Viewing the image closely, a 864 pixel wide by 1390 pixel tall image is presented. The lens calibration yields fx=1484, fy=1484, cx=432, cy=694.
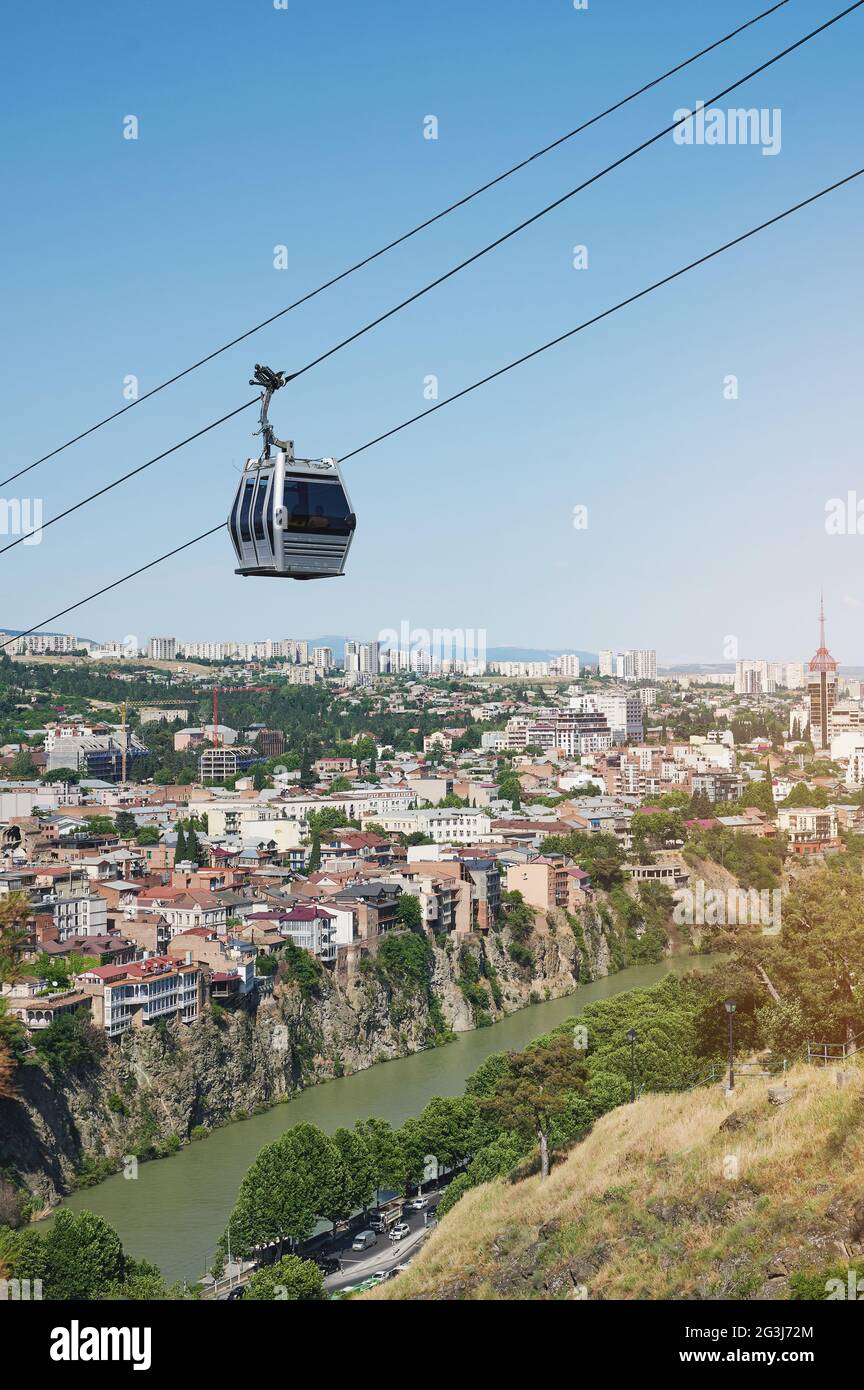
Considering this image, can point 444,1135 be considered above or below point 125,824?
below

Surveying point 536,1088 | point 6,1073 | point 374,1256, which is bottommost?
point 374,1256

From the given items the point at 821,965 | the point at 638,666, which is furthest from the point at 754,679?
the point at 821,965

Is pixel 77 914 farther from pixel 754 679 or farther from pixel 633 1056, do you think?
pixel 754 679

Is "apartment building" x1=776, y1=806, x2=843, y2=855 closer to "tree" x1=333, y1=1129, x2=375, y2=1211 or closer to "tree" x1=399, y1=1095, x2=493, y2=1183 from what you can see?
"tree" x1=399, y1=1095, x2=493, y2=1183

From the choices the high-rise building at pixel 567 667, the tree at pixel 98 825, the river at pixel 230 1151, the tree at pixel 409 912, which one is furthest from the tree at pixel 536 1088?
the high-rise building at pixel 567 667

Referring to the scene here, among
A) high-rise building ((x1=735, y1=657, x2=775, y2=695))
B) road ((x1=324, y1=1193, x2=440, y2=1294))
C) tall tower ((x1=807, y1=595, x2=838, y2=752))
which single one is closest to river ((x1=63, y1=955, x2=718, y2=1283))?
road ((x1=324, y1=1193, x2=440, y2=1294))
